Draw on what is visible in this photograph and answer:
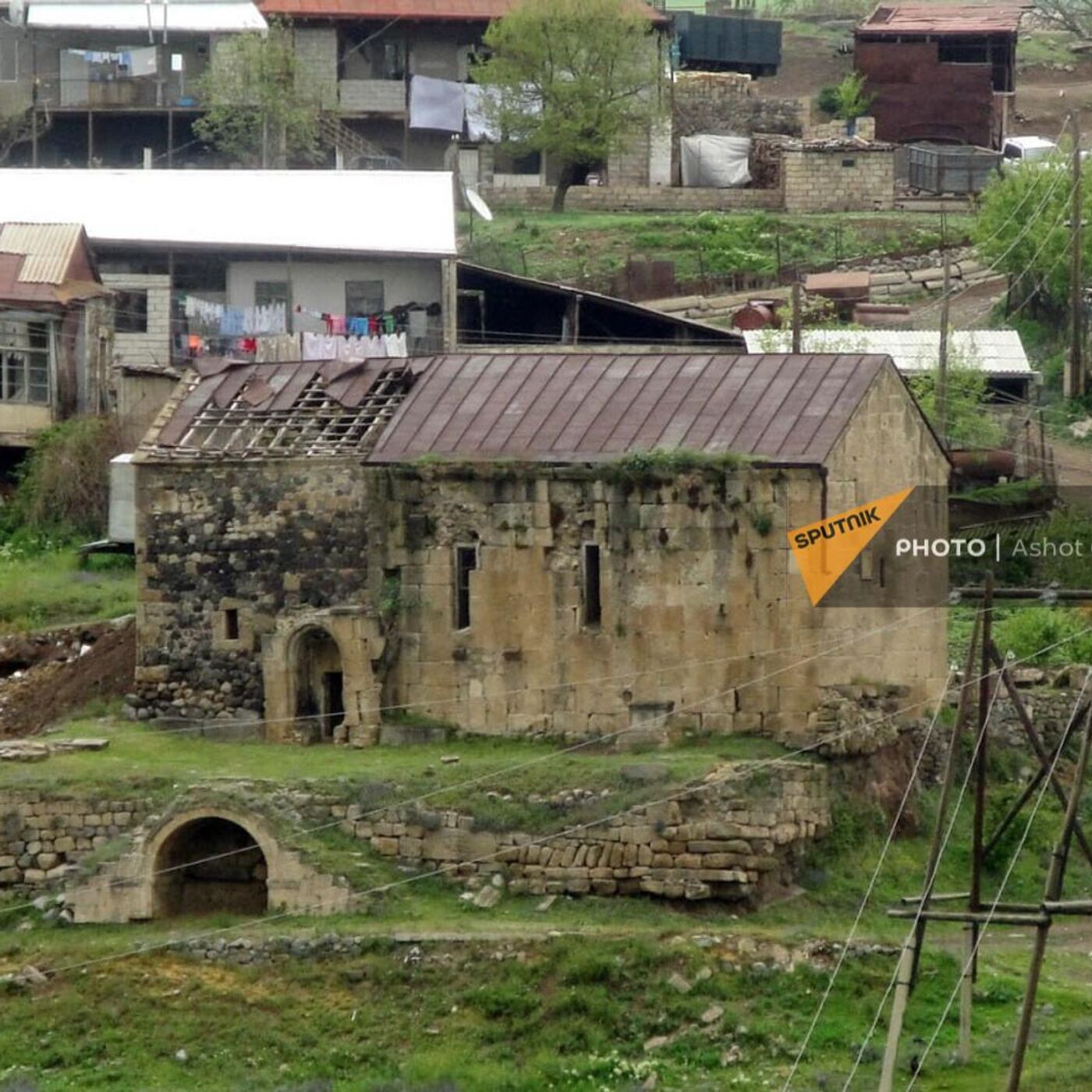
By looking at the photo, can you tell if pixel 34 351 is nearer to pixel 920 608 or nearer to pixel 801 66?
pixel 920 608

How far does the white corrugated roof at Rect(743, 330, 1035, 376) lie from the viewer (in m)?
61.0

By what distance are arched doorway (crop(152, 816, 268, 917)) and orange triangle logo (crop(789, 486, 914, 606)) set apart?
715 cm

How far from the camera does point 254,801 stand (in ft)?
142

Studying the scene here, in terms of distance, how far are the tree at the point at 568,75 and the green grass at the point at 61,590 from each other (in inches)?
855

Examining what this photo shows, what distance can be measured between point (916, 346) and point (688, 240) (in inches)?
443

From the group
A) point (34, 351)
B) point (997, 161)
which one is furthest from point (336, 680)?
point (997, 161)

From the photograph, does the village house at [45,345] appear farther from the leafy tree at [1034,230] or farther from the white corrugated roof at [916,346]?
the leafy tree at [1034,230]

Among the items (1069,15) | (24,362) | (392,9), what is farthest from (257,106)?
(1069,15)

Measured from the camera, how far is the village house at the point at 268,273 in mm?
62500

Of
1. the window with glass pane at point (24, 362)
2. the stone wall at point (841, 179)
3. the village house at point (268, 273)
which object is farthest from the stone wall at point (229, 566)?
the stone wall at point (841, 179)

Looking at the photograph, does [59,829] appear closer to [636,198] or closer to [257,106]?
[257,106]

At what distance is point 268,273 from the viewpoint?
6328 cm

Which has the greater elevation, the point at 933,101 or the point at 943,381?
the point at 933,101

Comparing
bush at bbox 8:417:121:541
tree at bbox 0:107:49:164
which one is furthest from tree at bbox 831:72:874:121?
bush at bbox 8:417:121:541
